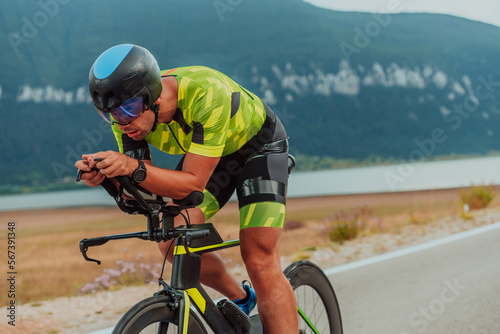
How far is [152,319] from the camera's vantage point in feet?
6.96

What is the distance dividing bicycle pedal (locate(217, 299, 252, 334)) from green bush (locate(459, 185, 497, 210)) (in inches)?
501

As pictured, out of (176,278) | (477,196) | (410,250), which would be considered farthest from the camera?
(477,196)

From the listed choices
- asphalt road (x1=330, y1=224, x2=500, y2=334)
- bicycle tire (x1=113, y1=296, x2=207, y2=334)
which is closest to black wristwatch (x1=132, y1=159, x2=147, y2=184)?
bicycle tire (x1=113, y1=296, x2=207, y2=334)

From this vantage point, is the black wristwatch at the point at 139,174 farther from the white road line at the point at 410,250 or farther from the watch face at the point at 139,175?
the white road line at the point at 410,250

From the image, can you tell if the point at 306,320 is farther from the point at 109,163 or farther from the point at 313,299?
the point at 109,163

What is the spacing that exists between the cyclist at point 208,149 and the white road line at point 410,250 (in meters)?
3.67

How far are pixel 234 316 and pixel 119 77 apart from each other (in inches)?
48.7

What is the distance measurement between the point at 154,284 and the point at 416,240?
15.9ft

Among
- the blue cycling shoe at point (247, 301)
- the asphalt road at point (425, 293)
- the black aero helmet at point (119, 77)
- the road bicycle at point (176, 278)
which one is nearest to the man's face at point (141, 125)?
the black aero helmet at point (119, 77)

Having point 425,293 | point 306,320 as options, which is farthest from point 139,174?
point 425,293

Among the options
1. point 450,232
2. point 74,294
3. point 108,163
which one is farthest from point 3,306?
point 450,232

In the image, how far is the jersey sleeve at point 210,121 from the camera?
2.32 metres

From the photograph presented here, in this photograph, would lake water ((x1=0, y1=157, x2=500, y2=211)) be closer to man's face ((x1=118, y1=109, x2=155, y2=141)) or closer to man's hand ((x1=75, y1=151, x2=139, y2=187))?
man's face ((x1=118, y1=109, x2=155, y2=141))

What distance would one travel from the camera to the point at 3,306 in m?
5.48
